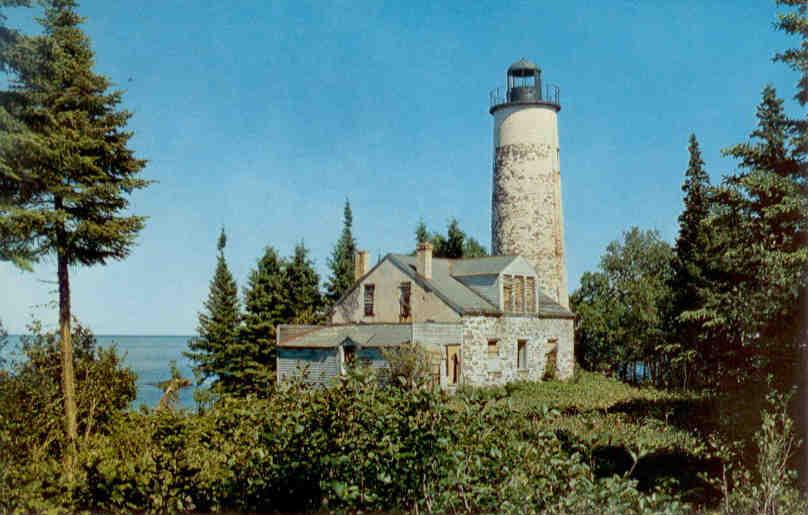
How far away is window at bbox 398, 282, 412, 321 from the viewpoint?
3152 cm

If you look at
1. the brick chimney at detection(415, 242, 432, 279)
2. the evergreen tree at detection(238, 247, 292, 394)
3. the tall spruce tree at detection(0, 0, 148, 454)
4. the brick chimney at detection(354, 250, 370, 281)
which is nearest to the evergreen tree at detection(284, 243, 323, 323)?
the evergreen tree at detection(238, 247, 292, 394)

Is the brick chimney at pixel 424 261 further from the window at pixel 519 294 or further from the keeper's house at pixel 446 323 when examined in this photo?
the window at pixel 519 294

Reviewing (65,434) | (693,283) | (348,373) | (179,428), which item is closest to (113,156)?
(65,434)

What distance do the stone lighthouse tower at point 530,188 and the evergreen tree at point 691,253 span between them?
5555 millimetres

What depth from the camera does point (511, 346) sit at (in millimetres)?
32688

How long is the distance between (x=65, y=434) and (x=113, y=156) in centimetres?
603

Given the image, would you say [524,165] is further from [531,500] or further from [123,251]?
[531,500]

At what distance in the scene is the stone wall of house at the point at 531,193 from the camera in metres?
35.3

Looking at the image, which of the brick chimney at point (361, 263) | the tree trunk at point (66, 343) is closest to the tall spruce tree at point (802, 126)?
the tree trunk at point (66, 343)

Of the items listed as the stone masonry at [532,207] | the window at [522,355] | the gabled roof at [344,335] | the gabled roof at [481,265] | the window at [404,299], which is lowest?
the window at [522,355]

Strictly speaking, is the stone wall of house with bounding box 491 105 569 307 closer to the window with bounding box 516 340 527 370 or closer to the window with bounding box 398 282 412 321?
the window with bounding box 516 340 527 370

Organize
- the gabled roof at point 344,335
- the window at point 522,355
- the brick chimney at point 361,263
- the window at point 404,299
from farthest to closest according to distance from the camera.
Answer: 1. the brick chimney at point 361,263
2. the window at point 522,355
3. the window at point 404,299
4. the gabled roof at point 344,335

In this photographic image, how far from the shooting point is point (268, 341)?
38.6 meters

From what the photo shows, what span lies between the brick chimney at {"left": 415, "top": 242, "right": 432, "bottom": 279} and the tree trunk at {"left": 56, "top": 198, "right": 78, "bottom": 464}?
1795cm
